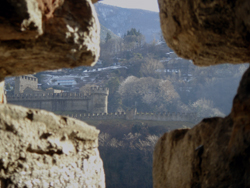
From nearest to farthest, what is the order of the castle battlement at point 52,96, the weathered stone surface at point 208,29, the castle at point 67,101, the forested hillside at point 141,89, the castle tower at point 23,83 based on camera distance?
the weathered stone surface at point 208,29 → the forested hillside at point 141,89 → the castle at point 67,101 → the castle battlement at point 52,96 → the castle tower at point 23,83

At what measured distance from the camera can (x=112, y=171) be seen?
4078cm

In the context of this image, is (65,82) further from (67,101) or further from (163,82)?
(163,82)

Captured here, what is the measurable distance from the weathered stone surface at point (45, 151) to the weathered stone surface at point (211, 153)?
482mm

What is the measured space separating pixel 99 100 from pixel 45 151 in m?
54.0

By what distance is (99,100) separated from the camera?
56.3m

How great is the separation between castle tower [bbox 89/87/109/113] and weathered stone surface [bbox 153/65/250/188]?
53146mm

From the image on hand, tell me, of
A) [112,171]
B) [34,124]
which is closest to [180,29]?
[34,124]

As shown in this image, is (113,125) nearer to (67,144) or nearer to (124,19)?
(67,144)

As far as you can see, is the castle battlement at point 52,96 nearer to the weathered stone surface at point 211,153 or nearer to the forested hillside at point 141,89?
the forested hillside at point 141,89

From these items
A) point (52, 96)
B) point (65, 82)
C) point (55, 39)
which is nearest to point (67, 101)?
point (52, 96)

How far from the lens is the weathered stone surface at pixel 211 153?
1.81 metres

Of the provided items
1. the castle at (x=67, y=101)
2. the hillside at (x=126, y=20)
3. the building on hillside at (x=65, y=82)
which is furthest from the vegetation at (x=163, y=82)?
the hillside at (x=126, y=20)

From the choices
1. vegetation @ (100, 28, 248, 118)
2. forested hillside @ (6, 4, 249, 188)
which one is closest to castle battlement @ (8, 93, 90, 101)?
forested hillside @ (6, 4, 249, 188)

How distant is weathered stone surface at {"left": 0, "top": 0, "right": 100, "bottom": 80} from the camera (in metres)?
2.27
